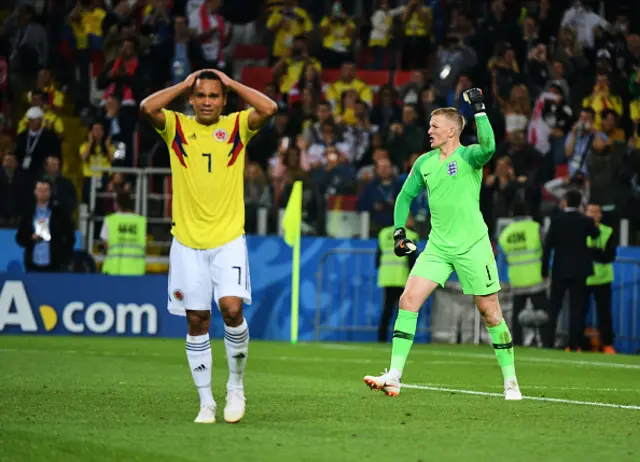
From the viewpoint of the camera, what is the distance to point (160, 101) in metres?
8.70

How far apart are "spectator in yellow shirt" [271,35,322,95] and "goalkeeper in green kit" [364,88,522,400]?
586 inches

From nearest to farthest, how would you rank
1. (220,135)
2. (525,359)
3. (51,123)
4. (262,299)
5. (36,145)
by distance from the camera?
(220,135)
(525,359)
(262,299)
(36,145)
(51,123)

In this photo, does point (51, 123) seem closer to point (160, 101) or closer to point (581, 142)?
point (581, 142)

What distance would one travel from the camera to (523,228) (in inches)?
802

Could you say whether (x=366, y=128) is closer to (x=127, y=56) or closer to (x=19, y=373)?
(x=127, y=56)

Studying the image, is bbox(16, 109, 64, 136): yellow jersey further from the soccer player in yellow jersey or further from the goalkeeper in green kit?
the soccer player in yellow jersey

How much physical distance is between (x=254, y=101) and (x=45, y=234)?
42.3ft

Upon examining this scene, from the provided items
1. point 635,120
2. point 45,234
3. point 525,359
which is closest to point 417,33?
point 635,120

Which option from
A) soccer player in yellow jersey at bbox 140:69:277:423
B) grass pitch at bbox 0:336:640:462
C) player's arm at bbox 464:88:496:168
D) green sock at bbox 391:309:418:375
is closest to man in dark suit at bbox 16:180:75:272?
grass pitch at bbox 0:336:640:462

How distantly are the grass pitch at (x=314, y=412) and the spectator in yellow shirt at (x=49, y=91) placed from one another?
30.4 feet

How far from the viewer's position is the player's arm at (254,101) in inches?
340

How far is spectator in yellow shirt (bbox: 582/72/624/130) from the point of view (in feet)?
78.9

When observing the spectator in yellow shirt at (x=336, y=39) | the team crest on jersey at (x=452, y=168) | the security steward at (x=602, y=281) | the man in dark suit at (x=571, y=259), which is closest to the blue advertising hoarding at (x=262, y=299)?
the security steward at (x=602, y=281)

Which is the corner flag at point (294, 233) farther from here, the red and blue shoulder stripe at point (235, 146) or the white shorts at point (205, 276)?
the white shorts at point (205, 276)
